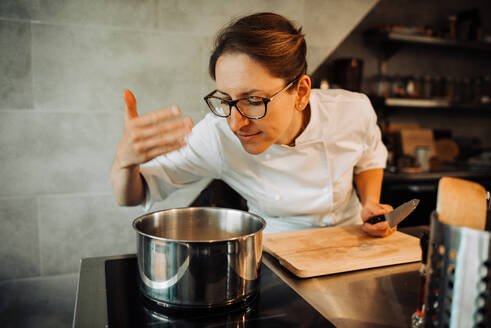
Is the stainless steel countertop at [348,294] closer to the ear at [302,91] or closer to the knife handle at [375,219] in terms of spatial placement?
the knife handle at [375,219]

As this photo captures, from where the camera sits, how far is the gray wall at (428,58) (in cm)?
297

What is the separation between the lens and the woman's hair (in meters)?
0.99

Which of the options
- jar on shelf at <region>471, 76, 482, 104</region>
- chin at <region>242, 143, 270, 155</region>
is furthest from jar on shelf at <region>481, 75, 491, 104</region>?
chin at <region>242, 143, 270, 155</region>

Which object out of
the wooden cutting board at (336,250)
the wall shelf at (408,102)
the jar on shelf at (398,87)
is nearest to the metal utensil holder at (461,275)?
the wooden cutting board at (336,250)

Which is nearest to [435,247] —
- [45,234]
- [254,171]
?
[254,171]

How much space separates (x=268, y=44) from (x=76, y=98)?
1.14 m

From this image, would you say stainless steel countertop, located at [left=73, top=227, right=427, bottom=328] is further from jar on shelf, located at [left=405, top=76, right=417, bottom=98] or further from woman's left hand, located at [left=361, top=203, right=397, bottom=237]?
jar on shelf, located at [left=405, top=76, right=417, bottom=98]

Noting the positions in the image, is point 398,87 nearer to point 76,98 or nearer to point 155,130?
point 76,98

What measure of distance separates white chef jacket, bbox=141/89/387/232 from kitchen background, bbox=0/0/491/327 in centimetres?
71

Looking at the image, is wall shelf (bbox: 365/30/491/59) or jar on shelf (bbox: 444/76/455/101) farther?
jar on shelf (bbox: 444/76/455/101)

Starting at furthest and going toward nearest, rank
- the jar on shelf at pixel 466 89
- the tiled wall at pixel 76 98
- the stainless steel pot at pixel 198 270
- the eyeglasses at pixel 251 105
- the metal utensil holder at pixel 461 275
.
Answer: the jar on shelf at pixel 466 89
the tiled wall at pixel 76 98
the eyeglasses at pixel 251 105
the stainless steel pot at pixel 198 270
the metal utensil holder at pixel 461 275

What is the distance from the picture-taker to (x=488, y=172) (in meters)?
2.72

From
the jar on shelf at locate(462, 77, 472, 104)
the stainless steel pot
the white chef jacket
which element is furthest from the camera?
the jar on shelf at locate(462, 77, 472, 104)

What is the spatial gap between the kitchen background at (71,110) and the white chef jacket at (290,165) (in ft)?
2.32
